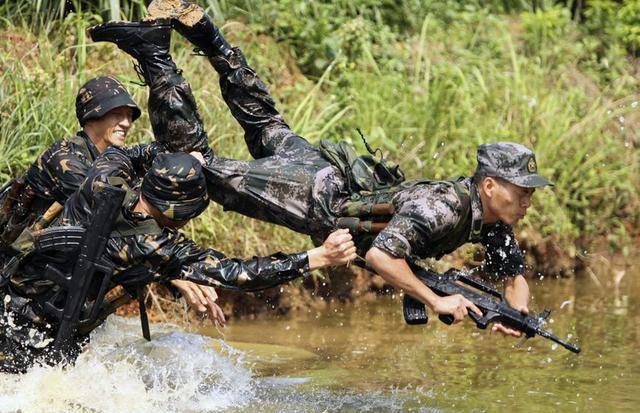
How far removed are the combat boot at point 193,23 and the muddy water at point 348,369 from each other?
66.3 inches

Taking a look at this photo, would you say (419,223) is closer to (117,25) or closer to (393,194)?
(393,194)

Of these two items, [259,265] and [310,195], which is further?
[310,195]

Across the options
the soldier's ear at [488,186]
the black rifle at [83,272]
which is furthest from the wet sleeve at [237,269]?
the soldier's ear at [488,186]

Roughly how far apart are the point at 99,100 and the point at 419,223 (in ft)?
6.50

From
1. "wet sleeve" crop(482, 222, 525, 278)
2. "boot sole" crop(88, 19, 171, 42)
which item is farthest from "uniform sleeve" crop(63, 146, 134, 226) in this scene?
"wet sleeve" crop(482, 222, 525, 278)

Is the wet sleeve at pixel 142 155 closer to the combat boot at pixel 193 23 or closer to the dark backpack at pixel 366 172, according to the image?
the combat boot at pixel 193 23

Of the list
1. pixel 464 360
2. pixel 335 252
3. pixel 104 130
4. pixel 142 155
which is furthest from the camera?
pixel 464 360

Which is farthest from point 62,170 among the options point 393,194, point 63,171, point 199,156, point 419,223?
point 419,223

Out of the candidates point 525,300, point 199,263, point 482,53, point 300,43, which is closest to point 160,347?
point 199,263

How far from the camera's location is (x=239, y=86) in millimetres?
6770

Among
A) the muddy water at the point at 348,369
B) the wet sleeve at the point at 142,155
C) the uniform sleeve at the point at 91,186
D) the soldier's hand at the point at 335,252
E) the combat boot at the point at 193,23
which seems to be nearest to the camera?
the soldier's hand at the point at 335,252

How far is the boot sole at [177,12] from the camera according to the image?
21.7 ft

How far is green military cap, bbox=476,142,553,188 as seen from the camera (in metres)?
5.76

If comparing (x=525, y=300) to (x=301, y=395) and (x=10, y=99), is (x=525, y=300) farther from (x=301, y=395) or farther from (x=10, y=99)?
(x=10, y=99)
